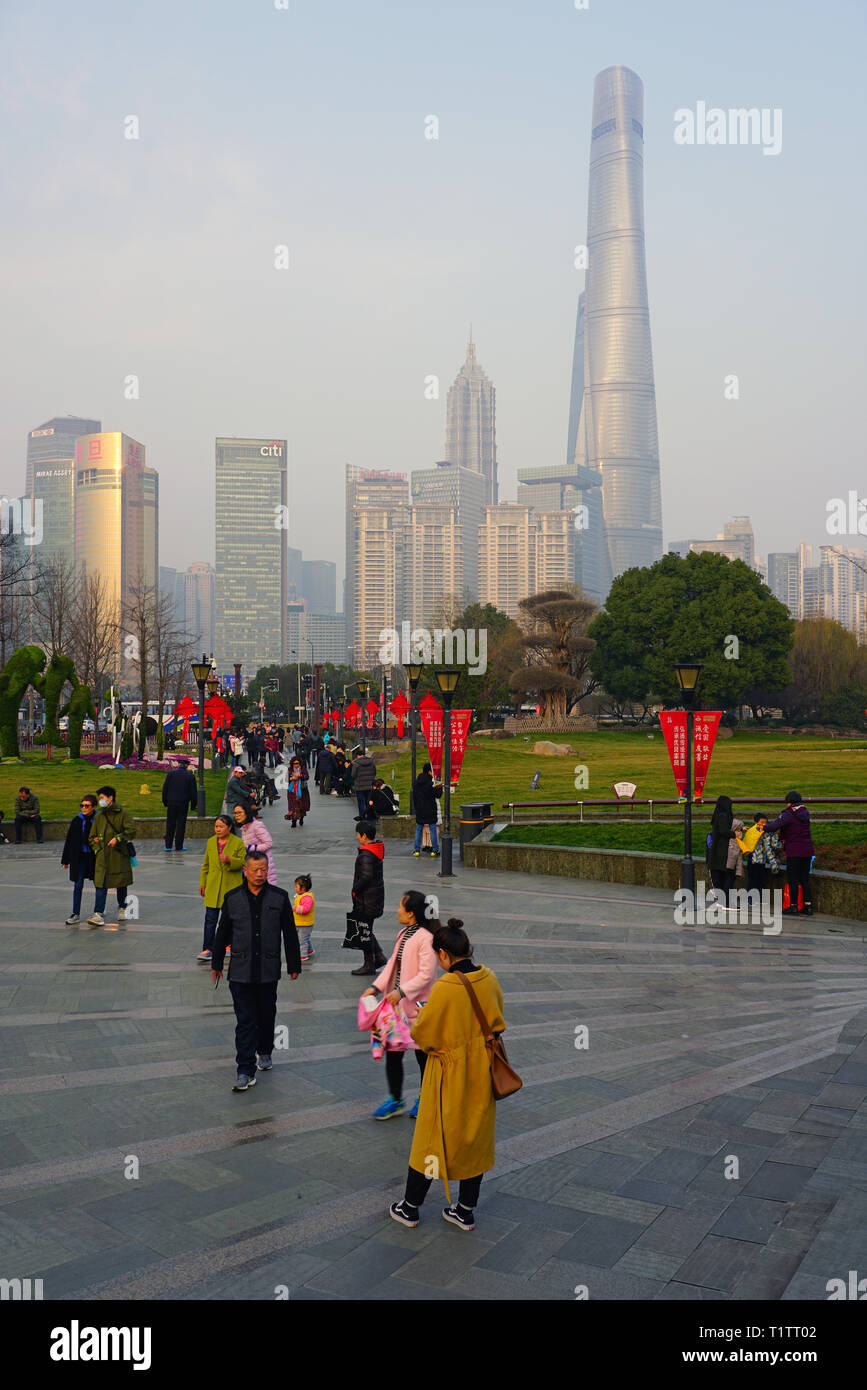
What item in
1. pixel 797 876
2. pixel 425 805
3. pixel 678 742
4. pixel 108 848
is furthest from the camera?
pixel 425 805

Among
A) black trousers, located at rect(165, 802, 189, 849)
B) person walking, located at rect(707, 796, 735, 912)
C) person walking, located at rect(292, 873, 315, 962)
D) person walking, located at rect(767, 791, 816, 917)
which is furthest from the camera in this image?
black trousers, located at rect(165, 802, 189, 849)

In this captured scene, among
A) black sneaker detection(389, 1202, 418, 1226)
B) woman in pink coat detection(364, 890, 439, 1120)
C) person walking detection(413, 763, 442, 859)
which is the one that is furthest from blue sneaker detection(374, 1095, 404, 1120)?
person walking detection(413, 763, 442, 859)

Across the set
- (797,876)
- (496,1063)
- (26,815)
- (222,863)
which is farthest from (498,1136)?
(26,815)

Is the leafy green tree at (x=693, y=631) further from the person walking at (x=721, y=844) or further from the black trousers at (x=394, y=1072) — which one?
the black trousers at (x=394, y=1072)

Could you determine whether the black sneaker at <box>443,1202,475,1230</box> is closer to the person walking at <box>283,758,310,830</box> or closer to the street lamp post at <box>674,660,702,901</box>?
the street lamp post at <box>674,660,702,901</box>

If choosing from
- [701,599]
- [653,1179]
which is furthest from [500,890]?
[701,599]

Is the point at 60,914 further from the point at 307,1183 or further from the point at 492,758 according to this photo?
the point at 492,758

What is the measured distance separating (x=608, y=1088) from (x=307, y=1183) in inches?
98.2

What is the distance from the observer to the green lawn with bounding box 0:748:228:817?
2539 centimetres

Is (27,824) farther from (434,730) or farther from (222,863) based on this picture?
(222,863)

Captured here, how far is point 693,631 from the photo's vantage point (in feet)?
227

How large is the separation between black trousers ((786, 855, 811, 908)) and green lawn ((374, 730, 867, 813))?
310 inches

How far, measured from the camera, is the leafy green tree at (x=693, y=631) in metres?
67.7

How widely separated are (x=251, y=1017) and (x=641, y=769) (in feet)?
98.4
